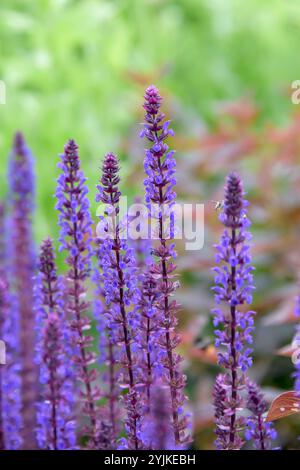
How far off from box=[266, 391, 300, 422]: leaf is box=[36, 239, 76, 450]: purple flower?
0.36m

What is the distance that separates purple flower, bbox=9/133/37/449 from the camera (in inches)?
79.4

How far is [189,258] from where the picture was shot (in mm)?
2945

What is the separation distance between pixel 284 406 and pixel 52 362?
393 mm

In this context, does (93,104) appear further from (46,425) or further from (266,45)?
(46,425)

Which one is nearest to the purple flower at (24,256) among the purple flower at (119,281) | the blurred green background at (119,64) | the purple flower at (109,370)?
the purple flower at (109,370)

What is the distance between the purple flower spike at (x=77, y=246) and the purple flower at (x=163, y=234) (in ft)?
0.48

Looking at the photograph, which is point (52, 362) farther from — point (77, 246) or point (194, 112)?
point (194, 112)

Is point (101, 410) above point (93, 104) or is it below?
below

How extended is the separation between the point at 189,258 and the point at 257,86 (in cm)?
256

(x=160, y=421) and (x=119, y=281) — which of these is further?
(x=119, y=281)

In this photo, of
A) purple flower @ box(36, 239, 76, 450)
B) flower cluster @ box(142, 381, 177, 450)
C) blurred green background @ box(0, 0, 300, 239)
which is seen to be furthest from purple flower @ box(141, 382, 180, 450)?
blurred green background @ box(0, 0, 300, 239)

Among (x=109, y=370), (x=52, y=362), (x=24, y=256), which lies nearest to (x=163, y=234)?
(x=52, y=362)

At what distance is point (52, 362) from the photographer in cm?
141

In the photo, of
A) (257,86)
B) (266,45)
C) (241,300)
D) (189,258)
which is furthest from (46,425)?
(266,45)
